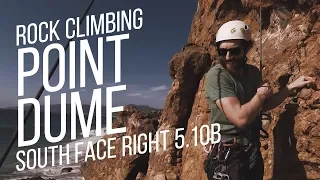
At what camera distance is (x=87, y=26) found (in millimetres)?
9969

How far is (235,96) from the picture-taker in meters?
4.65

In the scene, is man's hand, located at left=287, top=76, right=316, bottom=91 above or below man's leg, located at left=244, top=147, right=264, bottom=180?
above

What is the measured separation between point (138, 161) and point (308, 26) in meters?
14.3

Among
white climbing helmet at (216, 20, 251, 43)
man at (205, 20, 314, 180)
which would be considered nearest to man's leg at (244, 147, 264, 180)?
man at (205, 20, 314, 180)

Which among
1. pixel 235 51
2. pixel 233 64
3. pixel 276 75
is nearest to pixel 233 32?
pixel 235 51

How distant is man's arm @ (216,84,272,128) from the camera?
4.50 m

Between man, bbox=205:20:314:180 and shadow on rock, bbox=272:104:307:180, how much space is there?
2.07m

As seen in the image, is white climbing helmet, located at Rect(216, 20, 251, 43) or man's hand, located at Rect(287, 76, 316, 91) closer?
white climbing helmet, located at Rect(216, 20, 251, 43)

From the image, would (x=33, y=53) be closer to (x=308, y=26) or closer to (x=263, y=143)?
(x=263, y=143)

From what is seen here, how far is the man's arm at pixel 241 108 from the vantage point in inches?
177

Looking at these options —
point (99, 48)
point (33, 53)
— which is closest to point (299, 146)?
point (99, 48)

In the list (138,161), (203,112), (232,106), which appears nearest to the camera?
(232,106)

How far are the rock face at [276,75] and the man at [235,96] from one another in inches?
84.0

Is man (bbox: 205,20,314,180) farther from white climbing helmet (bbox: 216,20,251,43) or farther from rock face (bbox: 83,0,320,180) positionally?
rock face (bbox: 83,0,320,180)
